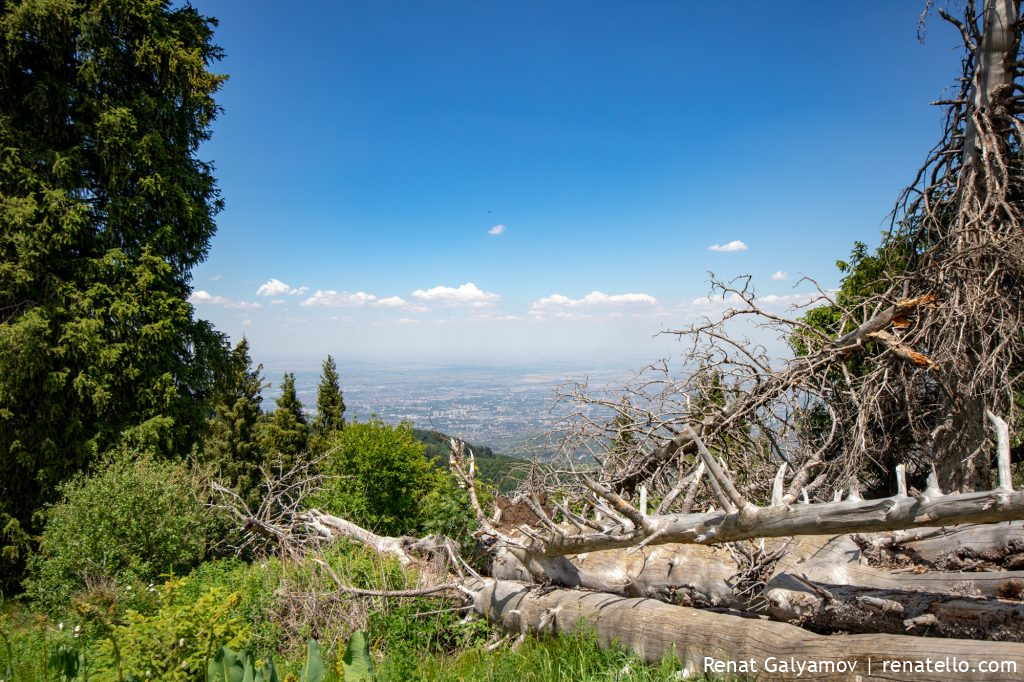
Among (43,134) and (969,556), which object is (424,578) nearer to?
(969,556)

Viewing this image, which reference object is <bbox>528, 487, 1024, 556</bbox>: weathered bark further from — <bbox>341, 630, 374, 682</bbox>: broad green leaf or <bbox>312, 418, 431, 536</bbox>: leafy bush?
<bbox>312, 418, 431, 536</bbox>: leafy bush

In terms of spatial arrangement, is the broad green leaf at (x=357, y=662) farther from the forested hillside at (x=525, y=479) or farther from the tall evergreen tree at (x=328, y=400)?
the tall evergreen tree at (x=328, y=400)

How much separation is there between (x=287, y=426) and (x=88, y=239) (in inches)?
760

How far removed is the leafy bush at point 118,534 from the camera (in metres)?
7.30

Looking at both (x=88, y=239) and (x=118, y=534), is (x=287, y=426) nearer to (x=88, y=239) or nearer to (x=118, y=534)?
(x=88, y=239)

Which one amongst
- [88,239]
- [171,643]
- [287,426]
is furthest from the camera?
[287,426]

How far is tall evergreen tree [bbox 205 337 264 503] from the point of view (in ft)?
78.7

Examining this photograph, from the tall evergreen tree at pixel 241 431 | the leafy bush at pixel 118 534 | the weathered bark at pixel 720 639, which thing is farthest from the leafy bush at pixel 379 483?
the tall evergreen tree at pixel 241 431

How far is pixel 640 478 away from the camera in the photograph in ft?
21.1

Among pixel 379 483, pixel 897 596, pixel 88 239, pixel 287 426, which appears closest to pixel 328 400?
pixel 287 426

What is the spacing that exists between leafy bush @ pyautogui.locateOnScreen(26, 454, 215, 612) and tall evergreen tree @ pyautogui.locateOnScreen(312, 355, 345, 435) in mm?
21982

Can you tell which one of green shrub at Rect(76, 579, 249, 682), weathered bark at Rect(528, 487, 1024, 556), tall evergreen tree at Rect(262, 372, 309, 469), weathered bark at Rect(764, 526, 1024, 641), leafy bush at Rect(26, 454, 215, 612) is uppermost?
weathered bark at Rect(528, 487, 1024, 556)

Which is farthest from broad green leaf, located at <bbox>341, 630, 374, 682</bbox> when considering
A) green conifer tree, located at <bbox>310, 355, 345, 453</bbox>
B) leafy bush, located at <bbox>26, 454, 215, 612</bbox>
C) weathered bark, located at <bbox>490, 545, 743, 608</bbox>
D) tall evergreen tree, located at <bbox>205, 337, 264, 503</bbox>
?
green conifer tree, located at <bbox>310, 355, 345, 453</bbox>

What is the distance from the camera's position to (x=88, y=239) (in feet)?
34.8
